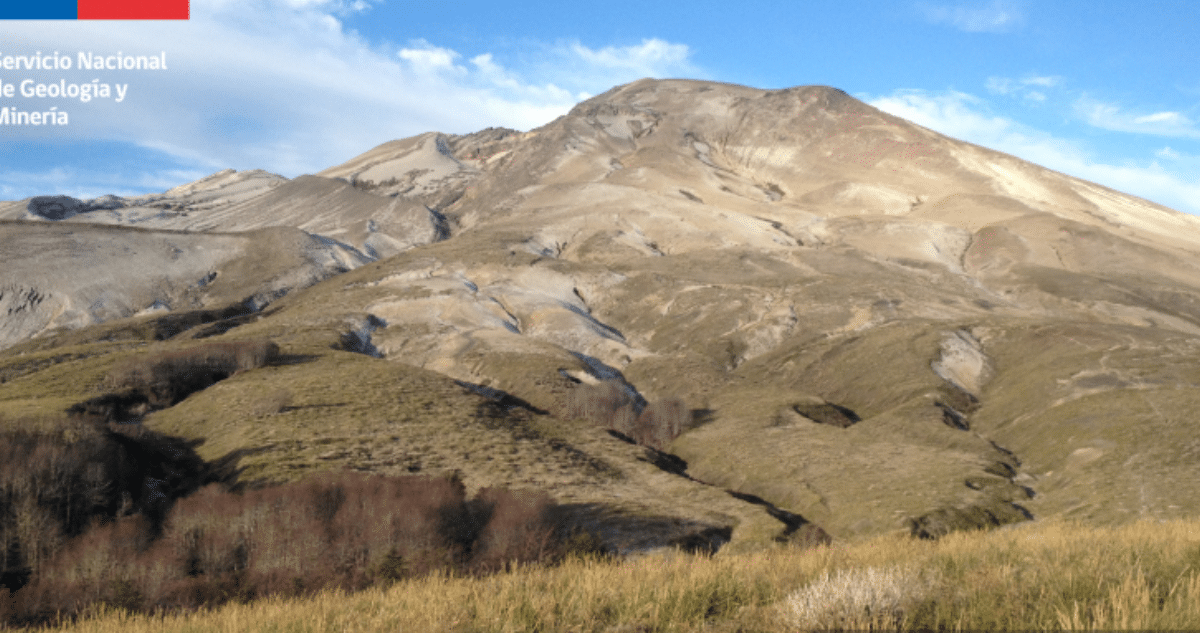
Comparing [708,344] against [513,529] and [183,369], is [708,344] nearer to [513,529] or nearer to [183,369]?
[183,369]

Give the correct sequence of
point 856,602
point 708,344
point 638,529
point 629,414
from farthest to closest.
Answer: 1. point 708,344
2. point 629,414
3. point 638,529
4. point 856,602

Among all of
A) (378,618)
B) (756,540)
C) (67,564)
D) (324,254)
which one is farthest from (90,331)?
(378,618)

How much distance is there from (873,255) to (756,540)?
121 m

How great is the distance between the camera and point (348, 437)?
3931 centimetres

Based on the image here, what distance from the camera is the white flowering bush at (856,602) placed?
6.89m

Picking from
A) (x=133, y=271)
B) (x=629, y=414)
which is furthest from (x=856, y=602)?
(x=133, y=271)

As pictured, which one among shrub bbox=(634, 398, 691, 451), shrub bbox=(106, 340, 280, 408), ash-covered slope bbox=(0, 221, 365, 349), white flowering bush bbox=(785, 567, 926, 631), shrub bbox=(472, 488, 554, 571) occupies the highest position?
ash-covered slope bbox=(0, 221, 365, 349)

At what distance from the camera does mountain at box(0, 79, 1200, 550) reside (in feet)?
127

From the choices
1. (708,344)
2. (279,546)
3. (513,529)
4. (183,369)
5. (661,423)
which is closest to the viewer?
(279,546)

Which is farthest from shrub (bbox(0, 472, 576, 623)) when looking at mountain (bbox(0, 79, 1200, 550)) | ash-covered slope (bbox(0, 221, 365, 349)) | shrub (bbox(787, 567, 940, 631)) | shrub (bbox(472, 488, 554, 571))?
ash-covered slope (bbox(0, 221, 365, 349))

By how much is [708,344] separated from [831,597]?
297ft

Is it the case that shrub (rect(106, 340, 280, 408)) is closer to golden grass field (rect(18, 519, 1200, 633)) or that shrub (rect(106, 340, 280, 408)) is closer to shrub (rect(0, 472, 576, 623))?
shrub (rect(0, 472, 576, 623))

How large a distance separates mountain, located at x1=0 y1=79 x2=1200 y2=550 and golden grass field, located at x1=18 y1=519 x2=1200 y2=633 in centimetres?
1981

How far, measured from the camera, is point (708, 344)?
9688 cm
